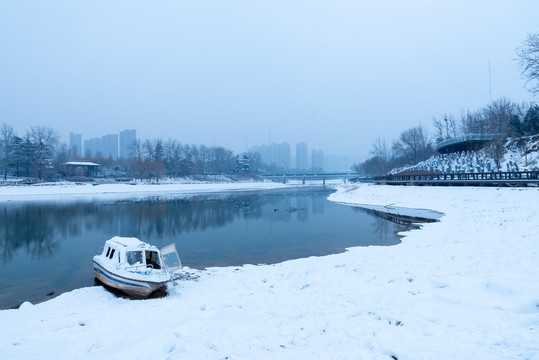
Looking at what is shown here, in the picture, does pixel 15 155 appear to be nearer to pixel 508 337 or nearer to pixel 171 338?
pixel 171 338

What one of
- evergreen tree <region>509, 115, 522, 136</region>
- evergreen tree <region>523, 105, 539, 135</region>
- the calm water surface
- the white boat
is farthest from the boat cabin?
evergreen tree <region>509, 115, 522, 136</region>

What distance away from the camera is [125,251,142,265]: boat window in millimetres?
12109

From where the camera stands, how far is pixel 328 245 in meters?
19.2

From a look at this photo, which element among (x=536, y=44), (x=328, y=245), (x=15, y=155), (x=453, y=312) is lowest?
(x=328, y=245)

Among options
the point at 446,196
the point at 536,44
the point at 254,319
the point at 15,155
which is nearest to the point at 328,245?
the point at 254,319

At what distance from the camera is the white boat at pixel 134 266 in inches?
434

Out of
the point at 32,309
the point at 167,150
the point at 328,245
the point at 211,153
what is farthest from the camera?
the point at 211,153

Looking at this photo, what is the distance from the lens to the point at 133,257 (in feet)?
40.2

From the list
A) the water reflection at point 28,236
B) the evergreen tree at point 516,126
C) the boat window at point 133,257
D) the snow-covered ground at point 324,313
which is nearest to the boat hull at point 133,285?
the snow-covered ground at point 324,313

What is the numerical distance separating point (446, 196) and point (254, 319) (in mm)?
33422

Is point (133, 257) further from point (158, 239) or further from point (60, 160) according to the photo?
point (60, 160)

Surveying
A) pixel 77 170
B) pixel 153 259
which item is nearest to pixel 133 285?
pixel 153 259

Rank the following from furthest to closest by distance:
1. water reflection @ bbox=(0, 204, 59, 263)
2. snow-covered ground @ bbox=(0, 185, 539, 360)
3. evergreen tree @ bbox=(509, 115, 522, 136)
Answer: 1. evergreen tree @ bbox=(509, 115, 522, 136)
2. water reflection @ bbox=(0, 204, 59, 263)
3. snow-covered ground @ bbox=(0, 185, 539, 360)

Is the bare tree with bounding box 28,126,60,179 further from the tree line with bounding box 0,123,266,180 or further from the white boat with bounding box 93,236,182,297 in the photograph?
the white boat with bounding box 93,236,182,297
